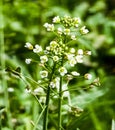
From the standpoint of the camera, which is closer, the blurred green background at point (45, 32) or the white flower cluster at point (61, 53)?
the white flower cluster at point (61, 53)

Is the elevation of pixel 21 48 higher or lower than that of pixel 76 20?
higher

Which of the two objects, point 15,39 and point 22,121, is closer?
point 22,121

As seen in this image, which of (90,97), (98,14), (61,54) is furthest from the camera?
(98,14)

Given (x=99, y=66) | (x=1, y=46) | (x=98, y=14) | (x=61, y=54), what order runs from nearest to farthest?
1. (x=61, y=54)
2. (x=1, y=46)
3. (x=99, y=66)
4. (x=98, y=14)

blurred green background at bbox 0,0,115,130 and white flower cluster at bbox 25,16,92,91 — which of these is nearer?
white flower cluster at bbox 25,16,92,91

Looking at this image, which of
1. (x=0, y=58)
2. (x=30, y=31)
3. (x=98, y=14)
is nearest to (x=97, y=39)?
(x=98, y=14)

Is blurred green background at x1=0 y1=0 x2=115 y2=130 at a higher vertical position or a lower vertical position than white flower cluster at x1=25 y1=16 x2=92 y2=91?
higher

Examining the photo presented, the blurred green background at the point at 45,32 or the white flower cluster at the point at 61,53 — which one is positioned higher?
the blurred green background at the point at 45,32

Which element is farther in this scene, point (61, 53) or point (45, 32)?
point (45, 32)

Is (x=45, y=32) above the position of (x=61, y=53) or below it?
above

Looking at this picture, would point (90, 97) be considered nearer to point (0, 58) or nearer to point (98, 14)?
point (0, 58)

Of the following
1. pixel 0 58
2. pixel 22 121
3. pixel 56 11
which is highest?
pixel 56 11
